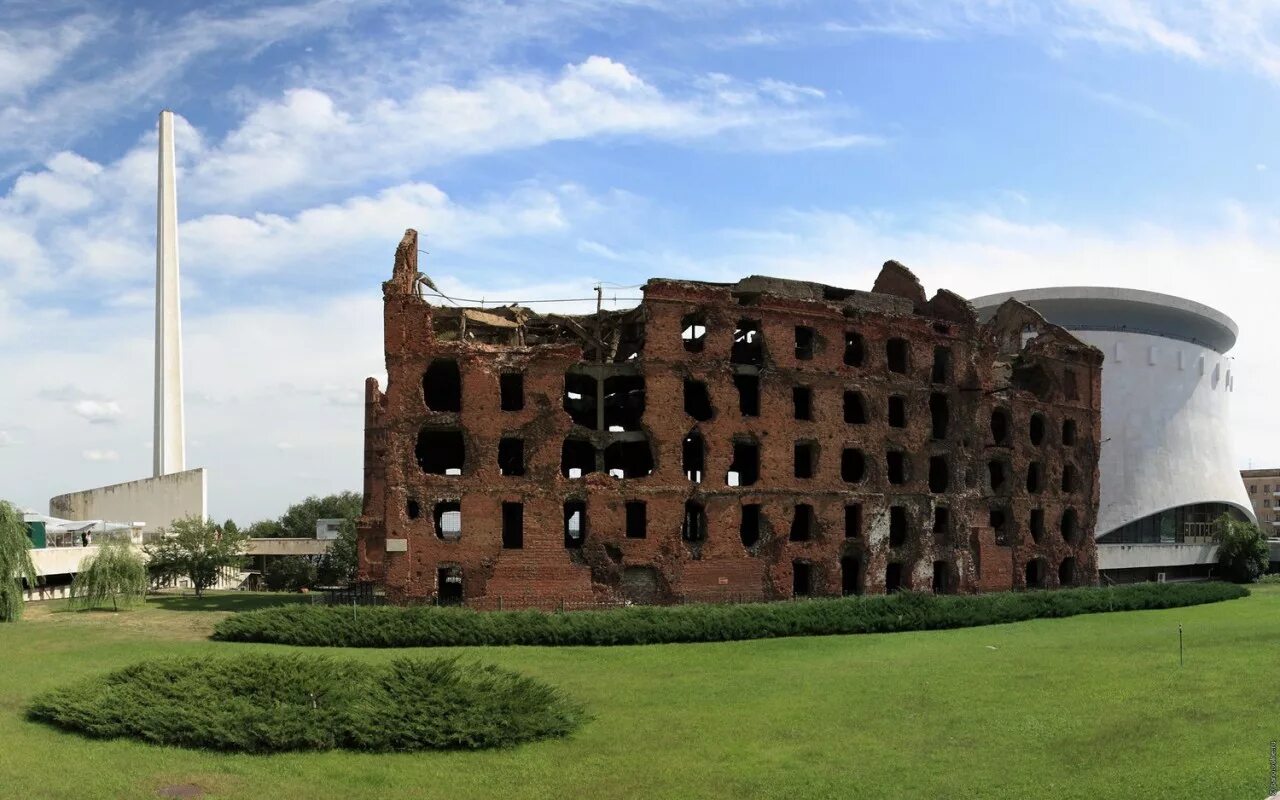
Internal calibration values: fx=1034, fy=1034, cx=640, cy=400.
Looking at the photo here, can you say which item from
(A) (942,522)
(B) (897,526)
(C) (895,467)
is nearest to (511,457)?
(C) (895,467)

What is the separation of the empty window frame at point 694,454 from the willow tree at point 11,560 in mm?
21048

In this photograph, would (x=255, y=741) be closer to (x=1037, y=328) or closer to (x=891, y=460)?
(x=891, y=460)

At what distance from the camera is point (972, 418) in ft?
139

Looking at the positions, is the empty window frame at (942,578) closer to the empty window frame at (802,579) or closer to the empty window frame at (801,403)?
the empty window frame at (802,579)

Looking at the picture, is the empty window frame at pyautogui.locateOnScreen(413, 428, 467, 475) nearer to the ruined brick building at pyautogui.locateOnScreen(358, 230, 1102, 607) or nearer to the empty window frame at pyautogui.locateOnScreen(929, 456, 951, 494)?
the ruined brick building at pyautogui.locateOnScreen(358, 230, 1102, 607)

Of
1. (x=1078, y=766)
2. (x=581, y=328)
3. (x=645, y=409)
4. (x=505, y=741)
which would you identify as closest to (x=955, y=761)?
(x=1078, y=766)

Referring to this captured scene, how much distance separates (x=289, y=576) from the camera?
176ft

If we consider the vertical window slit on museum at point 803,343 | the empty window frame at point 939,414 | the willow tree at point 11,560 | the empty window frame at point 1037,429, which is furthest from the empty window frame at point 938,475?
the willow tree at point 11,560

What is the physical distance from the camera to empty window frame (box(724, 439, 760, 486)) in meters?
37.7

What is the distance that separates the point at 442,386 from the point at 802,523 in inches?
582

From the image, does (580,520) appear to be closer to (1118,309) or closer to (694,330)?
(694,330)

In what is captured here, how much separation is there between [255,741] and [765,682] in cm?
1076

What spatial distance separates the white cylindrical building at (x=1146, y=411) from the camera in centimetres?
6856

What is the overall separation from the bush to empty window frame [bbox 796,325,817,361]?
33.1 feet
